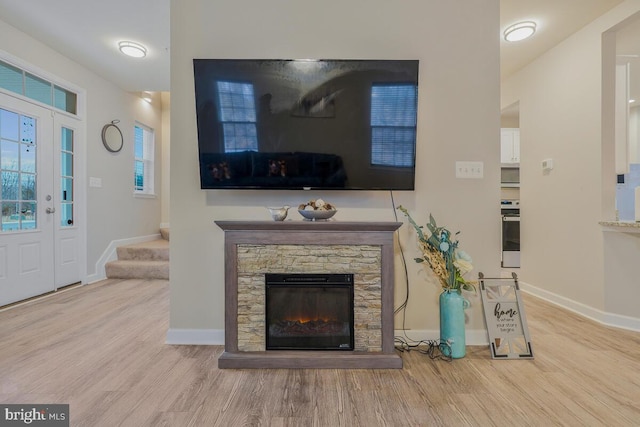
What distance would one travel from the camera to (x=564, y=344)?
2346 millimetres

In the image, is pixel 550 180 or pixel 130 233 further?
pixel 130 233

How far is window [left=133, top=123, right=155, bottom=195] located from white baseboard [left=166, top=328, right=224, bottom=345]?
12.5 feet

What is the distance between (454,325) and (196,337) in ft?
5.98

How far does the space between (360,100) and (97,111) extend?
3.98 m

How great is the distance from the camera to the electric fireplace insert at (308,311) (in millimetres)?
2086

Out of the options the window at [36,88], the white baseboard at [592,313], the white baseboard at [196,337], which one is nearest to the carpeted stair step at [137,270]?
the window at [36,88]

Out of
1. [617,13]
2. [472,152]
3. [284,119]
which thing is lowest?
[472,152]

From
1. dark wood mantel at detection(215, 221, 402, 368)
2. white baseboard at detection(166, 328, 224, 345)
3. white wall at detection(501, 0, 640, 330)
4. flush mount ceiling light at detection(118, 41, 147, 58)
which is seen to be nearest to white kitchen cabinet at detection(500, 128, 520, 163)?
white wall at detection(501, 0, 640, 330)

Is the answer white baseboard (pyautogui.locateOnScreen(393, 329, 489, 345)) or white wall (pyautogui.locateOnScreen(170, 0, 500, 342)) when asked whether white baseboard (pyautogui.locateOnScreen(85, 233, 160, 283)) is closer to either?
white wall (pyautogui.locateOnScreen(170, 0, 500, 342))

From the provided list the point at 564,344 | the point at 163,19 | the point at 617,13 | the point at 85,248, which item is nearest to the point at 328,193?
the point at 564,344

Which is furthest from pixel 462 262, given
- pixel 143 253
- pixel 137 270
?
pixel 143 253

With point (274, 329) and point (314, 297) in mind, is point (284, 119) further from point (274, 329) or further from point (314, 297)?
point (274, 329)

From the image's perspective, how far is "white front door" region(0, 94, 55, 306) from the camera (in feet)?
10.4

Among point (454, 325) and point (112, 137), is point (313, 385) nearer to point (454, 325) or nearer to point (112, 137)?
point (454, 325)
